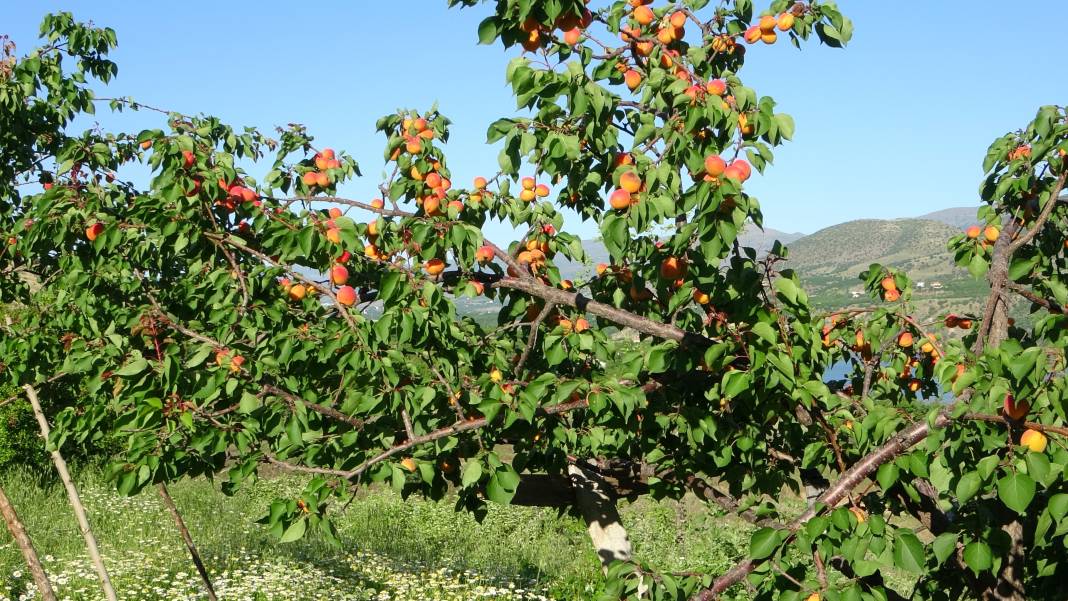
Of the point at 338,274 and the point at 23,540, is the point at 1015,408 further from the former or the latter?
the point at 23,540

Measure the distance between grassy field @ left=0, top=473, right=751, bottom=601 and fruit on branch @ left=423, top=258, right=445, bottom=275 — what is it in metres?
4.05

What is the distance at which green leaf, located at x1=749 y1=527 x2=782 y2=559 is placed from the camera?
8.14 ft

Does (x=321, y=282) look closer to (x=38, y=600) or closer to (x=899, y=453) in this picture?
(x=899, y=453)

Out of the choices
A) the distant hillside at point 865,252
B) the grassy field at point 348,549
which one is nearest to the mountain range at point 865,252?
the distant hillside at point 865,252

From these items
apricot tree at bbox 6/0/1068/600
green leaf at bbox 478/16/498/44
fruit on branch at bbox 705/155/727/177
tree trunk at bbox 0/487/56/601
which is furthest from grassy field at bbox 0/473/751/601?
green leaf at bbox 478/16/498/44

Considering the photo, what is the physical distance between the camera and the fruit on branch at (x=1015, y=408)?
2178 millimetres

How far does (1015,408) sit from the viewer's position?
2.18 metres

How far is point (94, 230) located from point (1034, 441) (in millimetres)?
3629

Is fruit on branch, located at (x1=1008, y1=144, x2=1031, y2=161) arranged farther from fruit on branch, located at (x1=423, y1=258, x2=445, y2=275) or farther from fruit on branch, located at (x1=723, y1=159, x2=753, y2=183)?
fruit on branch, located at (x1=423, y1=258, x2=445, y2=275)

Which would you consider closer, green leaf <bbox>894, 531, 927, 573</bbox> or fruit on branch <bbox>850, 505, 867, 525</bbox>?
green leaf <bbox>894, 531, 927, 573</bbox>

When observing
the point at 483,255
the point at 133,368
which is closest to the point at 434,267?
the point at 483,255

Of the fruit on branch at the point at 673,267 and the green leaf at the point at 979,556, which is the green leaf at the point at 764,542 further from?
the fruit on branch at the point at 673,267

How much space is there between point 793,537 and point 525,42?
1.69 meters

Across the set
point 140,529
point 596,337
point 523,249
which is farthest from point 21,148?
point 140,529
